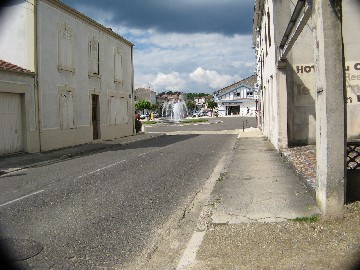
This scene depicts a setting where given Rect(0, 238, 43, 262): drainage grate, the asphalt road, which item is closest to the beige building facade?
the asphalt road

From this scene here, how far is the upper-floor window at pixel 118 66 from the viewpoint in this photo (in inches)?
941

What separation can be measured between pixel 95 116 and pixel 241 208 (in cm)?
1690

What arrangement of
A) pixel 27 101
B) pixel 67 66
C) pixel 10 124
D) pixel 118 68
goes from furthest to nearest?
1. pixel 118 68
2. pixel 67 66
3. pixel 27 101
4. pixel 10 124

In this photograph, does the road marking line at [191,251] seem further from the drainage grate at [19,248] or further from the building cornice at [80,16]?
the building cornice at [80,16]

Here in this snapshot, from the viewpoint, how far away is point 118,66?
80.0ft

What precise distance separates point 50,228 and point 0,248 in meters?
0.78

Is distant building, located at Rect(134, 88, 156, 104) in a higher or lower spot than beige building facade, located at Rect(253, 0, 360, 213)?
higher

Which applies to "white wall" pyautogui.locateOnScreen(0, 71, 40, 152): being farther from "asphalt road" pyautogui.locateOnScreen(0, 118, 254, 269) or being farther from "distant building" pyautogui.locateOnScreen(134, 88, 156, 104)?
"distant building" pyautogui.locateOnScreen(134, 88, 156, 104)

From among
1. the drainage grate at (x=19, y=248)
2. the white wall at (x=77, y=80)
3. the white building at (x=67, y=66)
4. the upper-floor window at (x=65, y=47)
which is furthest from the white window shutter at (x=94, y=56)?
the drainage grate at (x=19, y=248)

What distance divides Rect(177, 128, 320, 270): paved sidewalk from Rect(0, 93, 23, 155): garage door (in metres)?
9.26

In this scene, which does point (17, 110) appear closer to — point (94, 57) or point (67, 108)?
point (67, 108)

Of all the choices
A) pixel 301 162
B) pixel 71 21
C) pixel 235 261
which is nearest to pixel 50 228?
pixel 235 261

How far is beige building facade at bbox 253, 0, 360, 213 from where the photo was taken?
16.6 ft

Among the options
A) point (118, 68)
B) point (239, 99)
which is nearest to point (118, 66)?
point (118, 68)
